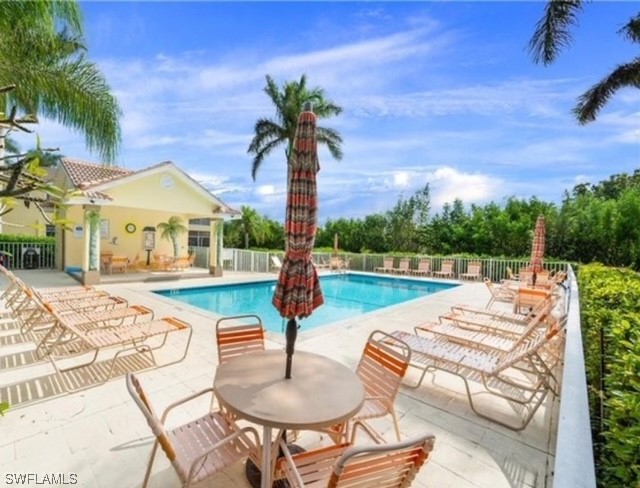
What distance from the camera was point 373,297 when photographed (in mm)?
13312

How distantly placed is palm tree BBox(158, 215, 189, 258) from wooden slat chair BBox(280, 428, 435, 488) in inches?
664

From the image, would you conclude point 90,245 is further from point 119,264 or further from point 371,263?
point 371,263

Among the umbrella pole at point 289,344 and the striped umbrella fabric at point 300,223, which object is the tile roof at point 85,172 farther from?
the umbrella pole at point 289,344

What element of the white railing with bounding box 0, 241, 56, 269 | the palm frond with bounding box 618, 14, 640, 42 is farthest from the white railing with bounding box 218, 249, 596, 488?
the white railing with bounding box 0, 241, 56, 269

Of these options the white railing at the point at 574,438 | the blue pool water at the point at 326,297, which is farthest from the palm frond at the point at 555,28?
the white railing at the point at 574,438

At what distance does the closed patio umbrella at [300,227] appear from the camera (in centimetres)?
262

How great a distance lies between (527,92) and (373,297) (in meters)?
9.19

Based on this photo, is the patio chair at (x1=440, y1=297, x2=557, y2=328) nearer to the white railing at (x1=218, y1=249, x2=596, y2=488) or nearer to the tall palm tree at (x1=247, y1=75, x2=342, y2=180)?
the white railing at (x1=218, y1=249, x2=596, y2=488)

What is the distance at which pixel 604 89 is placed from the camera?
1167 cm

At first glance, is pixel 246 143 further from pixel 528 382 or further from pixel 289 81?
pixel 528 382

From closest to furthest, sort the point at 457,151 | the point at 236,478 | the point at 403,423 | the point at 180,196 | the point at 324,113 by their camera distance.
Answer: the point at 236,478, the point at 403,423, the point at 180,196, the point at 324,113, the point at 457,151

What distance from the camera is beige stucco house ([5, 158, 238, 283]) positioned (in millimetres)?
11945

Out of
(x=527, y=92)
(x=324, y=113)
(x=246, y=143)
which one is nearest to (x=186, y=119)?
(x=246, y=143)

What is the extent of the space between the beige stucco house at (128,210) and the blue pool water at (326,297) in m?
2.73
